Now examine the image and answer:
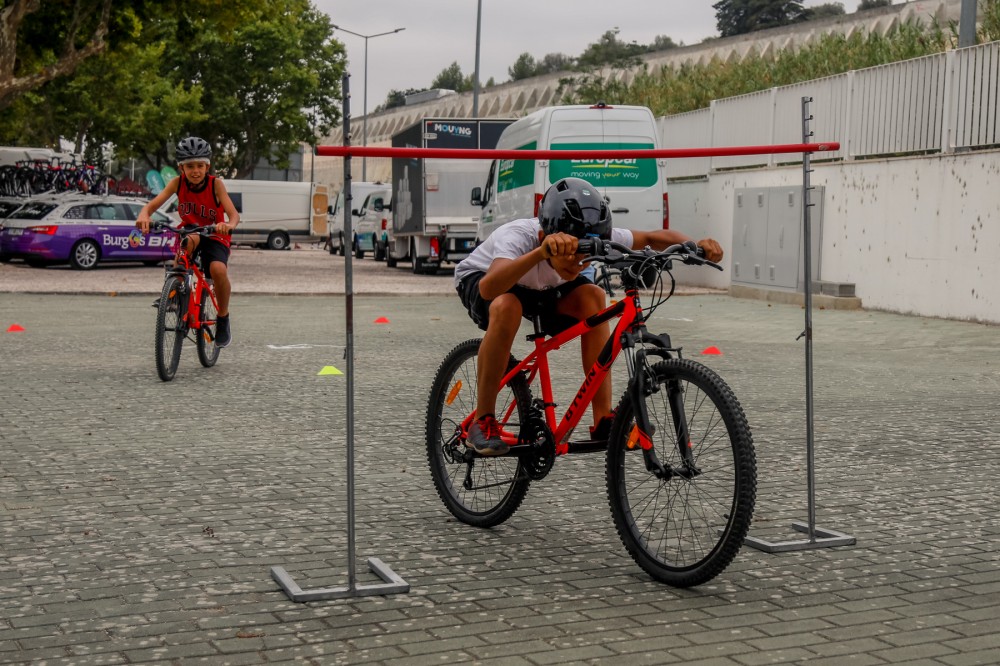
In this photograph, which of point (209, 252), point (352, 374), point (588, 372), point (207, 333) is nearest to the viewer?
point (352, 374)

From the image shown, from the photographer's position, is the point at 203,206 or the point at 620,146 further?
the point at 620,146

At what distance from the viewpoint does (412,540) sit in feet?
19.0

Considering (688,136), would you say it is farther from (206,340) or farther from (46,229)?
(206,340)

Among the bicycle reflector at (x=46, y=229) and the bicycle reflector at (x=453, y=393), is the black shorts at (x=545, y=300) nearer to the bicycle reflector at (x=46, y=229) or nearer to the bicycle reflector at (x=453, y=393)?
the bicycle reflector at (x=453, y=393)

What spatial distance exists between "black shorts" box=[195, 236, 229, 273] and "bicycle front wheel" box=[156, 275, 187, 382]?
320 millimetres

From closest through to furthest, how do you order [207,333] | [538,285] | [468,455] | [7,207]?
[538,285] < [468,455] < [207,333] < [7,207]

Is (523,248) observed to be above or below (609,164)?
below

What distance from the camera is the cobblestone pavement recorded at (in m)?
4.41

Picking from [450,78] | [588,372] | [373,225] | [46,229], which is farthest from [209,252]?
[450,78]

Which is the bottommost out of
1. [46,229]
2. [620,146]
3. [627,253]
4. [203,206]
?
[627,253]

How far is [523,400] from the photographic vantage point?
5742mm

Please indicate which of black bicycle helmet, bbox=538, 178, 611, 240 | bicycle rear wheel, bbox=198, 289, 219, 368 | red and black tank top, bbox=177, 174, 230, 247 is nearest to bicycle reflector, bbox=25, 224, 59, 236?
bicycle rear wheel, bbox=198, 289, 219, 368

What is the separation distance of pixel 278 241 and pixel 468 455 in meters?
51.6

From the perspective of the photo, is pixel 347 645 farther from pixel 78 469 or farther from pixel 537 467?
pixel 78 469
